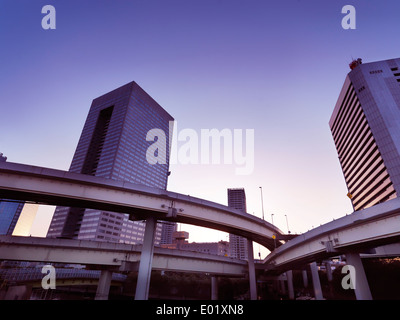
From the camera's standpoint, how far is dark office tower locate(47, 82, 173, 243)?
145750 millimetres

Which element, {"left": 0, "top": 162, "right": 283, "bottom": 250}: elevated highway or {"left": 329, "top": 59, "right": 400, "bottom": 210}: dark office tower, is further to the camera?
{"left": 329, "top": 59, "right": 400, "bottom": 210}: dark office tower

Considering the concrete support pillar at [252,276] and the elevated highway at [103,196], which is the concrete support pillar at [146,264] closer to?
the elevated highway at [103,196]

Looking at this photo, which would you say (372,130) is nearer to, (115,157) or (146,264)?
(146,264)

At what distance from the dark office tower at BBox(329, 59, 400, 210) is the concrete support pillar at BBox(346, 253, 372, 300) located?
2944 inches

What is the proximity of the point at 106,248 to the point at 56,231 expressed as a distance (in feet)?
509

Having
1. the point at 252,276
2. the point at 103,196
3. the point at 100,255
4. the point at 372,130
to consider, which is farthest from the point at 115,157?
the point at 372,130

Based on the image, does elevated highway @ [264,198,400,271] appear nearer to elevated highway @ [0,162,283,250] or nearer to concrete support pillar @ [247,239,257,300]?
elevated highway @ [0,162,283,250]

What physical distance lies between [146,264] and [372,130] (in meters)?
105

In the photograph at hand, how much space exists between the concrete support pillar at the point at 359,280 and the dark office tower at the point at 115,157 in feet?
445

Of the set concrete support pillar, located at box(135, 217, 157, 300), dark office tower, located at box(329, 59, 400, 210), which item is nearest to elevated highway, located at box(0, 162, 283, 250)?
concrete support pillar, located at box(135, 217, 157, 300)

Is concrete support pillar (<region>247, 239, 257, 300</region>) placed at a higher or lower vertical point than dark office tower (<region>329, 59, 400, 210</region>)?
lower

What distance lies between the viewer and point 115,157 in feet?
500

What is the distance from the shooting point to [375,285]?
48344 mm
